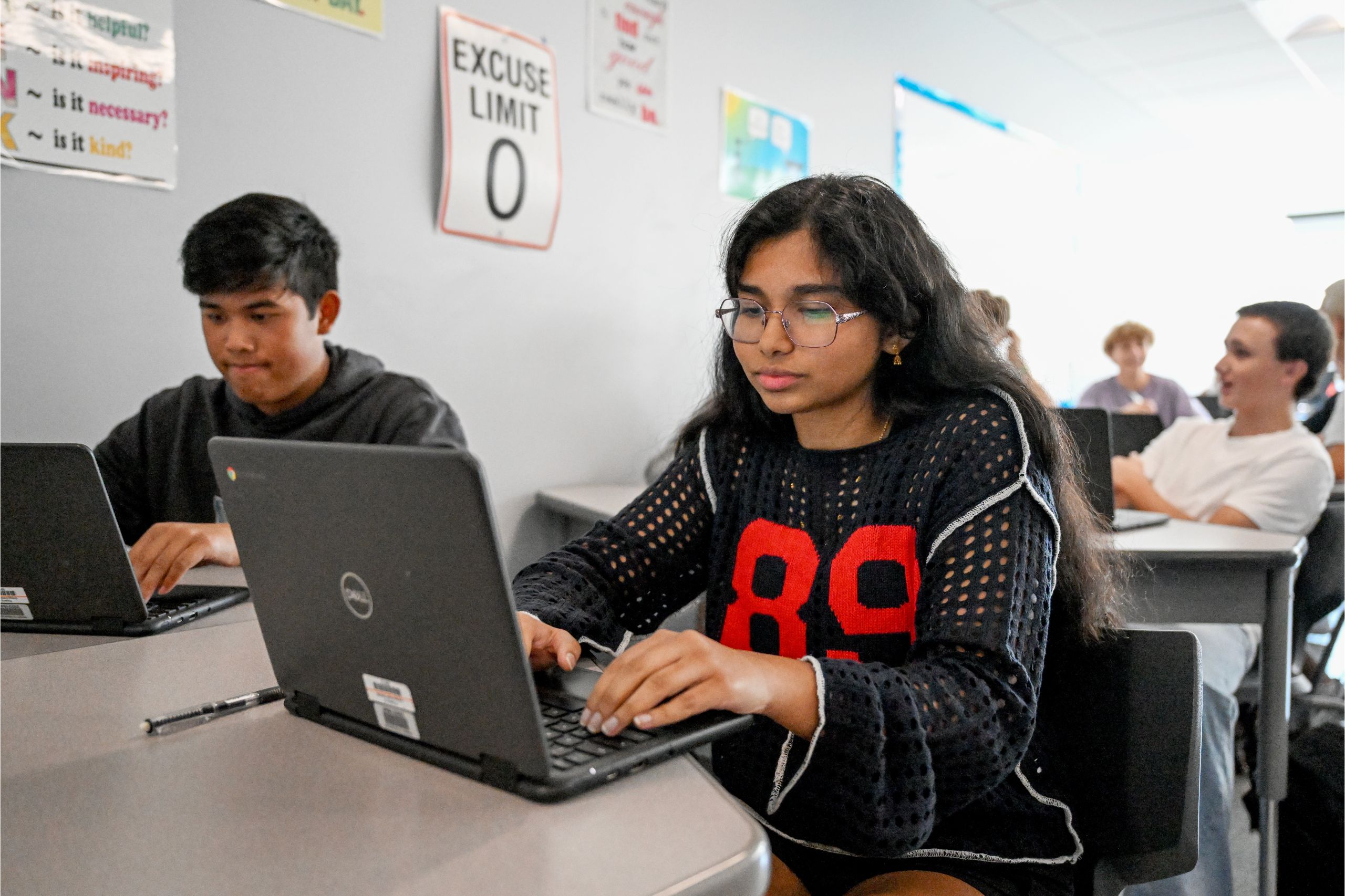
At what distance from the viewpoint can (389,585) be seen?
65 cm

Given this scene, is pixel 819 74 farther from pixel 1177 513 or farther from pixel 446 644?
pixel 446 644

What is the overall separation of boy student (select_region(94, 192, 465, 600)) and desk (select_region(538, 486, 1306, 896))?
500 mm

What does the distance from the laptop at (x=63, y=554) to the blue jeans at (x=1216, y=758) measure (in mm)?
1072

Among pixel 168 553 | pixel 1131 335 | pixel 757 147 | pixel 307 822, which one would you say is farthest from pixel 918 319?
pixel 1131 335

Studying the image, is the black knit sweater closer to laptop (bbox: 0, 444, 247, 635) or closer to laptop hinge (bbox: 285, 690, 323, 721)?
laptop hinge (bbox: 285, 690, 323, 721)

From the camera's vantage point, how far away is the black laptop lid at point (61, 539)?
100 cm

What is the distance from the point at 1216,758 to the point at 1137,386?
3683 mm

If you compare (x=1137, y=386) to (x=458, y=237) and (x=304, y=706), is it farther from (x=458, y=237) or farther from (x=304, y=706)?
(x=304, y=706)

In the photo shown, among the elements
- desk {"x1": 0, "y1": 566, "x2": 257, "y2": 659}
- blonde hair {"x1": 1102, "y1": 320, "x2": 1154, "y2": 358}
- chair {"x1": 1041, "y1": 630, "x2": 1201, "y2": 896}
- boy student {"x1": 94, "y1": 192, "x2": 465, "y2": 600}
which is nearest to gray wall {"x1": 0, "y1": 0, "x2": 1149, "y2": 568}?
boy student {"x1": 94, "y1": 192, "x2": 465, "y2": 600}

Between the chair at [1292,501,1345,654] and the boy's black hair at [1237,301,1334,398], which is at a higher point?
the boy's black hair at [1237,301,1334,398]

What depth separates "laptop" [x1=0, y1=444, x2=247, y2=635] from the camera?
3.29ft

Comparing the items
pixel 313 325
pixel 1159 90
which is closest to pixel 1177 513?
pixel 313 325

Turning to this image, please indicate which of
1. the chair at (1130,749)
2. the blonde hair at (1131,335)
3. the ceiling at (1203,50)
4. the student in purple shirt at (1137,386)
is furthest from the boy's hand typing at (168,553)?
the blonde hair at (1131,335)

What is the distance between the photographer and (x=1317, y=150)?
19.7 ft
